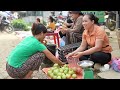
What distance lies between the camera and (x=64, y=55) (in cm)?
444

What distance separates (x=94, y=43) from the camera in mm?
3979

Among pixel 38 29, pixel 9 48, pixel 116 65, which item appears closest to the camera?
pixel 38 29

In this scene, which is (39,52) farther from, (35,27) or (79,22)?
(79,22)

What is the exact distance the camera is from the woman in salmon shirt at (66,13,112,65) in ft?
12.7

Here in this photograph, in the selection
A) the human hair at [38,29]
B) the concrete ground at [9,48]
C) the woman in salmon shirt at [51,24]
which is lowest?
the concrete ground at [9,48]

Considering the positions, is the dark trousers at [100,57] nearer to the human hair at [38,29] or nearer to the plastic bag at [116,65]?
the plastic bag at [116,65]

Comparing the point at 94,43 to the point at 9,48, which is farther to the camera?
the point at 9,48

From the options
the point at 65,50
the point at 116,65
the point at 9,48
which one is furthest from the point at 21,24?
the point at 116,65

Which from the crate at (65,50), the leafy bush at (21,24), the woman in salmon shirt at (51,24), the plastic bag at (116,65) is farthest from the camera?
the woman in salmon shirt at (51,24)

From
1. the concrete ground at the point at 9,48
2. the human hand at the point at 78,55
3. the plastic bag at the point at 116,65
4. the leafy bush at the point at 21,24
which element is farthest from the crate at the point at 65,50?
the leafy bush at the point at 21,24

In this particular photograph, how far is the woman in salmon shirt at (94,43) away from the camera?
3867mm

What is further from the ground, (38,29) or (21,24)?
(38,29)

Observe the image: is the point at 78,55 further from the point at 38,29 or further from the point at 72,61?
the point at 38,29

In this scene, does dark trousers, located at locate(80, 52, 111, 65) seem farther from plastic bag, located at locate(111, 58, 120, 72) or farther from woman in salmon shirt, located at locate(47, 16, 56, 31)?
woman in salmon shirt, located at locate(47, 16, 56, 31)
